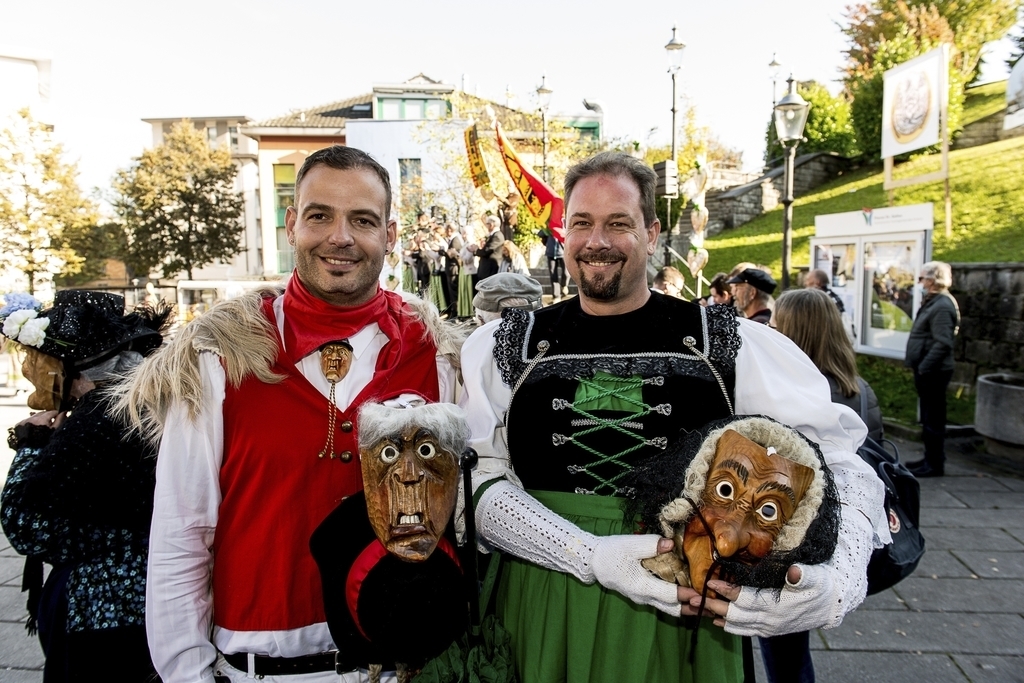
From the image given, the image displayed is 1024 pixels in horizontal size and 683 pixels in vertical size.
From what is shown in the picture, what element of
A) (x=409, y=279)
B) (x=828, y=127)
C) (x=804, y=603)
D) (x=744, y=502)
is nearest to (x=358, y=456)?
(x=744, y=502)

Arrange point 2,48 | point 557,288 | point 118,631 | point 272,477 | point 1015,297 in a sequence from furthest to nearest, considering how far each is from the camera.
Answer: point 2,48 < point 557,288 < point 1015,297 < point 118,631 < point 272,477

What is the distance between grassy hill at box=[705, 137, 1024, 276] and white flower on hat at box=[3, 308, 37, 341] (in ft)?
40.5

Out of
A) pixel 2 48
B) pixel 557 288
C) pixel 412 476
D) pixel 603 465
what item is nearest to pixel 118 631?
pixel 412 476

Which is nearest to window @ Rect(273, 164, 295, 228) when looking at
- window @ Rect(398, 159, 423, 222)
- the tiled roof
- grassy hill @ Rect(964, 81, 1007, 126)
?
the tiled roof

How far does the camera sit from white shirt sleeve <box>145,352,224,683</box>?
152cm

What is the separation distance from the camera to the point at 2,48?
101 ft

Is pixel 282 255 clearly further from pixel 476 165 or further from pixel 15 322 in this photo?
pixel 15 322

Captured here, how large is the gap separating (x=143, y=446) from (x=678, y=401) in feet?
4.75

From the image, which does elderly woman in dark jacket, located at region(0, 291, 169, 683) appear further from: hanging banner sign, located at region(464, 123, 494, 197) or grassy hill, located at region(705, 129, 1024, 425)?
hanging banner sign, located at region(464, 123, 494, 197)

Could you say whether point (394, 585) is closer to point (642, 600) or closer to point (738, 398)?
point (642, 600)

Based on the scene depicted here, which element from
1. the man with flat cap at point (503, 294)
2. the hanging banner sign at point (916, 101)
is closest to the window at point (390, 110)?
the hanging banner sign at point (916, 101)

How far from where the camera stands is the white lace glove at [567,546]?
4.59 ft

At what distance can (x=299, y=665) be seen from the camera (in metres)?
1.56

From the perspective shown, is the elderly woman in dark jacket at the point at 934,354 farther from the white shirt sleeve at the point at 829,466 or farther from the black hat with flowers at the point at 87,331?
the black hat with flowers at the point at 87,331
